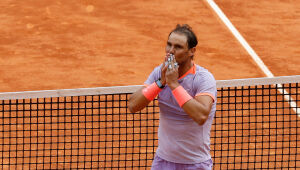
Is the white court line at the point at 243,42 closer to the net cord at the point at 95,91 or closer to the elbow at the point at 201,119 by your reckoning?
the net cord at the point at 95,91

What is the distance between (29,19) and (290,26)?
6.65 m

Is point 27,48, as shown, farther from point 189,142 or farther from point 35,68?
point 189,142

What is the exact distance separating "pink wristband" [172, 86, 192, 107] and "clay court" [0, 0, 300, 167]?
9.12 m

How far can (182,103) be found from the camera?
5.22m

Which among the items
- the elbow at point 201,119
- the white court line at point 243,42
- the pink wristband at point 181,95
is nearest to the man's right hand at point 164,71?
the pink wristband at point 181,95

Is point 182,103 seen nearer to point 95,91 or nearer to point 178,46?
point 178,46

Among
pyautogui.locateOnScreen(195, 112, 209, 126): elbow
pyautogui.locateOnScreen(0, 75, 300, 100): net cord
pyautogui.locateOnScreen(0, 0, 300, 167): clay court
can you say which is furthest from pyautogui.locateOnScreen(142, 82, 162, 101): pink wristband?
pyautogui.locateOnScreen(0, 0, 300, 167): clay court

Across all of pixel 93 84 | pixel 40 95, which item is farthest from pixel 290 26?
pixel 40 95

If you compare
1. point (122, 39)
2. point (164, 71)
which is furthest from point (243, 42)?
point (164, 71)

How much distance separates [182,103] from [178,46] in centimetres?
43

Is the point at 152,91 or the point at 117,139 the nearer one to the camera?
the point at 152,91

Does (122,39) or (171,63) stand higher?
(171,63)

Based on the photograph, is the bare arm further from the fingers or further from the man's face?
the man's face

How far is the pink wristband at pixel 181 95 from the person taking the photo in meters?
5.22
